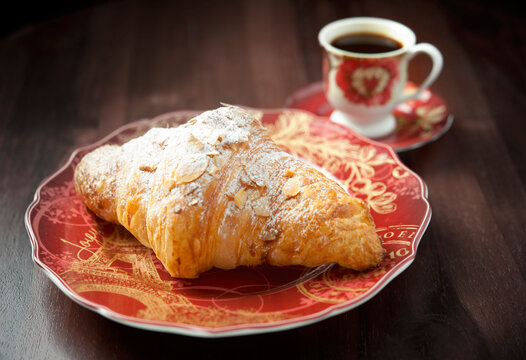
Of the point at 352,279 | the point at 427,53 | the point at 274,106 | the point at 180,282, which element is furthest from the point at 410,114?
the point at 180,282

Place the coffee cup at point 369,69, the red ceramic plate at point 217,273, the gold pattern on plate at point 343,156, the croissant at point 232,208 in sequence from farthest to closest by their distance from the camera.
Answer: the coffee cup at point 369,69 → the gold pattern on plate at point 343,156 → the croissant at point 232,208 → the red ceramic plate at point 217,273

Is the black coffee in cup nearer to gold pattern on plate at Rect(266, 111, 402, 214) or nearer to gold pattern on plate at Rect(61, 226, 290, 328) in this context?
gold pattern on plate at Rect(266, 111, 402, 214)

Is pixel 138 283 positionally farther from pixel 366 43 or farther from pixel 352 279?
pixel 366 43

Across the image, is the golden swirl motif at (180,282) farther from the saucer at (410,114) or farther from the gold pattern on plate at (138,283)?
the saucer at (410,114)

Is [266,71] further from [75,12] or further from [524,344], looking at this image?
[524,344]

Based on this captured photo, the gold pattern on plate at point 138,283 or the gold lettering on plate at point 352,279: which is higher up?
the gold pattern on plate at point 138,283

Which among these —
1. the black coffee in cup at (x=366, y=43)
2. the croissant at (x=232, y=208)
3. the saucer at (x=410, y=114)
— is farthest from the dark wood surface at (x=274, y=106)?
the black coffee in cup at (x=366, y=43)

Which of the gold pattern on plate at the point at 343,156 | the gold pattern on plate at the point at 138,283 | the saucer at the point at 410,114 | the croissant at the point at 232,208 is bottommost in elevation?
the saucer at the point at 410,114

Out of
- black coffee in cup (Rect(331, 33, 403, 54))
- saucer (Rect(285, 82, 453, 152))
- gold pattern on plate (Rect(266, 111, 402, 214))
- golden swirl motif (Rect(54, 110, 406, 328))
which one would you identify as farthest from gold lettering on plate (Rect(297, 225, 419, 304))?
black coffee in cup (Rect(331, 33, 403, 54))
